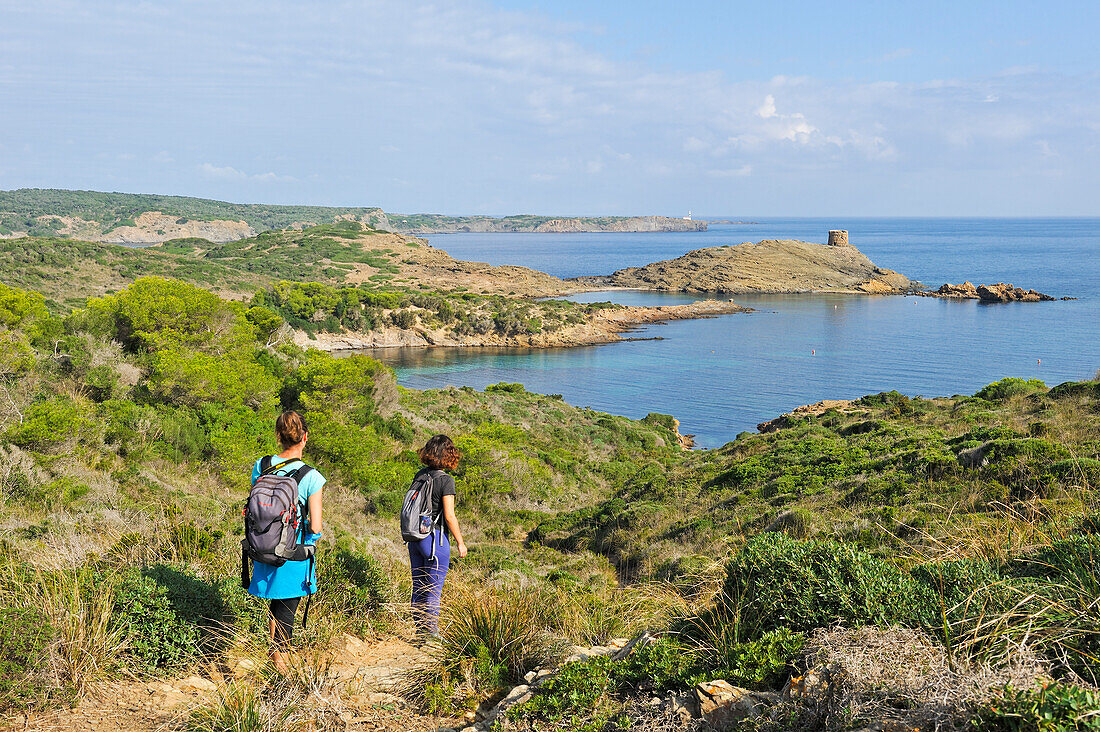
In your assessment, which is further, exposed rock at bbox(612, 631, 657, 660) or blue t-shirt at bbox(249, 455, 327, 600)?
blue t-shirt at bbox(249, 455, 327, 600)

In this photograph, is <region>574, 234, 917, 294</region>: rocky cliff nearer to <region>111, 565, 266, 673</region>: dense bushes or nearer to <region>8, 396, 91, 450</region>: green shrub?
<region>8, 396, 91, 450</region>: green shrub

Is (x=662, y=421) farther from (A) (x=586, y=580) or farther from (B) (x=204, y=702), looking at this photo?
(B) (x=204, y=702)

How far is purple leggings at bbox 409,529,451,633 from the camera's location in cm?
501

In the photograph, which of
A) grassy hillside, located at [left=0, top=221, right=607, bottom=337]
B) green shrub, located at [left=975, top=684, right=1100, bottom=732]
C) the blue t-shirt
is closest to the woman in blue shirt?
the blue t-shirt

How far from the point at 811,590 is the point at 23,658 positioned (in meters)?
4.28

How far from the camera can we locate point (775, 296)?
4454 inches

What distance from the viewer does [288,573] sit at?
4242 mm

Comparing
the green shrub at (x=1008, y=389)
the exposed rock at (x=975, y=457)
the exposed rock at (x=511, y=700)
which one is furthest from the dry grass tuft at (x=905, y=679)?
the green shrub at (x=1008, y=389)

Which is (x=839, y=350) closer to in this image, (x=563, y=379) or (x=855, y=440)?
(x=563, y=379)

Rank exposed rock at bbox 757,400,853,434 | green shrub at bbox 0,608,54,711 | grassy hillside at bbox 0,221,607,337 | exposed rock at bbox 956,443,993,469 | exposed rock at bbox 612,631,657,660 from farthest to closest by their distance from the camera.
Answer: grassy hillside at bbox 0,221,607,337, exposed rock at bbox 757,400,853,434, exposed rock at bbox 956,443,993,469, exposed rock at bbox 612,631,657,660, green shrub at bbox 0,608,54,711

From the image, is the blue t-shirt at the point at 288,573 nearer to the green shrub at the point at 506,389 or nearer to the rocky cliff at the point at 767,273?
the green shrub at the point at 506,389

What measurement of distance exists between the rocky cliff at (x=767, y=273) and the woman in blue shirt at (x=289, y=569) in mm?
116030

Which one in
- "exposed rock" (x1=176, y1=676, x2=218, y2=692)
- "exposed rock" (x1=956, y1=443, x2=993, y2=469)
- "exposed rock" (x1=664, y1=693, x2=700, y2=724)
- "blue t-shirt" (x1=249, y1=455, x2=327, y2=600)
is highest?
"blue t-shirt" (x1=249, y1=455, x2=327, y2=600)

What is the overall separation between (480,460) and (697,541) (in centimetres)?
958
